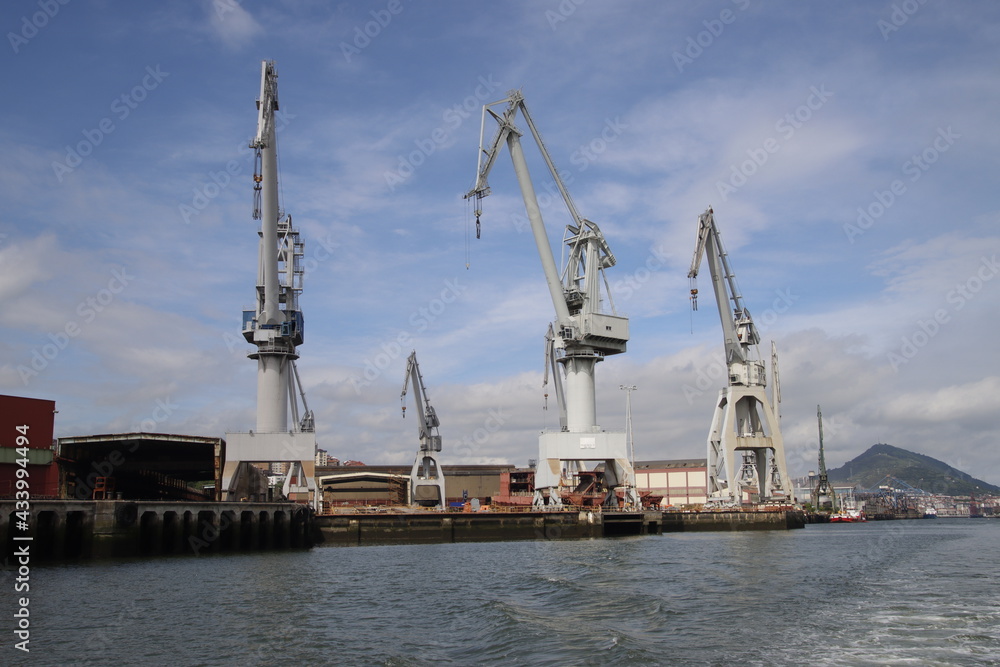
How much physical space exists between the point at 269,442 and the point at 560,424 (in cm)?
3032

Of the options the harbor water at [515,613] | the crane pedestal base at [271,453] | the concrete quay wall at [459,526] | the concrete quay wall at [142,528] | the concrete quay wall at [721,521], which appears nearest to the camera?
the harbor water at [515,613]

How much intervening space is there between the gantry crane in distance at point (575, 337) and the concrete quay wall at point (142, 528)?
23.7 meters

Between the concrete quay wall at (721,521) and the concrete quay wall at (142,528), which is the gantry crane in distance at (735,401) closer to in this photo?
the concrete quay wall at (721,521)

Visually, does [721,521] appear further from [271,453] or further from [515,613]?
[515,613]

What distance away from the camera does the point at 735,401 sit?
8250 cm

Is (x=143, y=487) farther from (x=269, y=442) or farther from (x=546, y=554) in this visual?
(x=546, y=554)

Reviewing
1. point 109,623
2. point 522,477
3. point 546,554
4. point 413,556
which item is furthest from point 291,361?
point 522,477

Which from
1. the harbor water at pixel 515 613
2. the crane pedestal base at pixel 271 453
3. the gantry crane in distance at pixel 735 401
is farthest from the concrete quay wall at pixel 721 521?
the harbor water at pixel 515 613

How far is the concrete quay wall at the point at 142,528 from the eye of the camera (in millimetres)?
36062

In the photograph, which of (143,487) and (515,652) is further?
(143,487)

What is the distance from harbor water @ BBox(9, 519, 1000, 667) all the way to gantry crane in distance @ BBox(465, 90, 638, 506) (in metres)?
27.1

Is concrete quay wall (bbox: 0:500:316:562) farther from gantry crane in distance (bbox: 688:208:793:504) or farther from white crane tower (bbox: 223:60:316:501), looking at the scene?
gantry crane in distance (bbox: 688:208:793:504)

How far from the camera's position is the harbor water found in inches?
671

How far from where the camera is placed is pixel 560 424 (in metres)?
78.1
